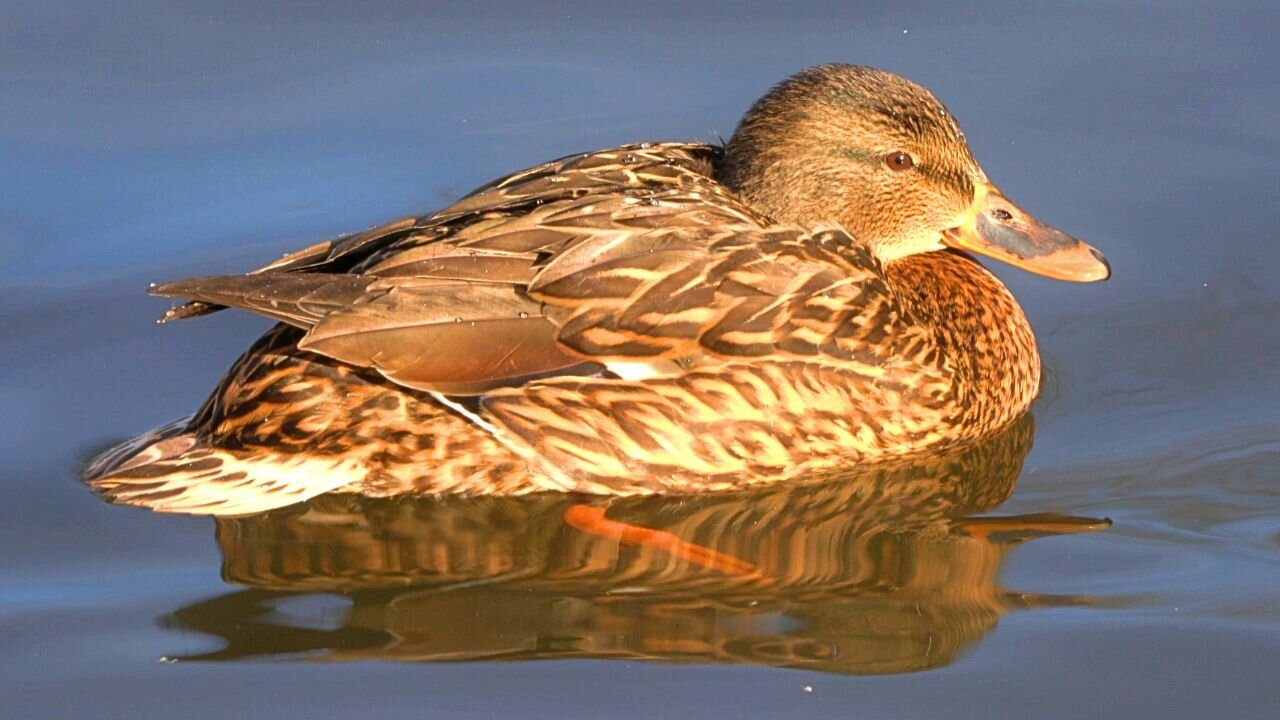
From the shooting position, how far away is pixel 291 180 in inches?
364

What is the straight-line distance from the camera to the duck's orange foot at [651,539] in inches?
259

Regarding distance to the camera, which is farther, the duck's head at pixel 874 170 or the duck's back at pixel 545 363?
the duck's head at pixel 874 170

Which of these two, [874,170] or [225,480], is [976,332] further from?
[225,480]

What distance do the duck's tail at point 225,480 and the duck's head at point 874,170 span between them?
1901mm

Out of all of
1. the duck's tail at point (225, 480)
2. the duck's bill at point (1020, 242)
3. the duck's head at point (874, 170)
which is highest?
the duck's head at point (874, 170)

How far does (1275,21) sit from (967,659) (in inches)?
201

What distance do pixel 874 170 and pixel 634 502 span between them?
1.59 m

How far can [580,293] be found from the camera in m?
6.76

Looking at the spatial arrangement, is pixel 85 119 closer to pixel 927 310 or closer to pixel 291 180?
pixel 291 180

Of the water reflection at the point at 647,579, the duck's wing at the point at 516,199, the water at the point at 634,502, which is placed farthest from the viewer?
the duck's wing at the point at 516,199

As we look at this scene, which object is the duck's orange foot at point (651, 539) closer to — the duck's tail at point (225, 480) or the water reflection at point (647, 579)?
the water reflection at point (647, 579)

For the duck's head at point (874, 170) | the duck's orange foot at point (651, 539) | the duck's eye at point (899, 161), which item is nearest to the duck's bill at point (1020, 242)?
the duck's head at point (874, 170)

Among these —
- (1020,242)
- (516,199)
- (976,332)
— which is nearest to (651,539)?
(516,199)

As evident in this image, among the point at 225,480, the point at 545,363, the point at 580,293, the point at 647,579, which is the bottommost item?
the point at 647,579
